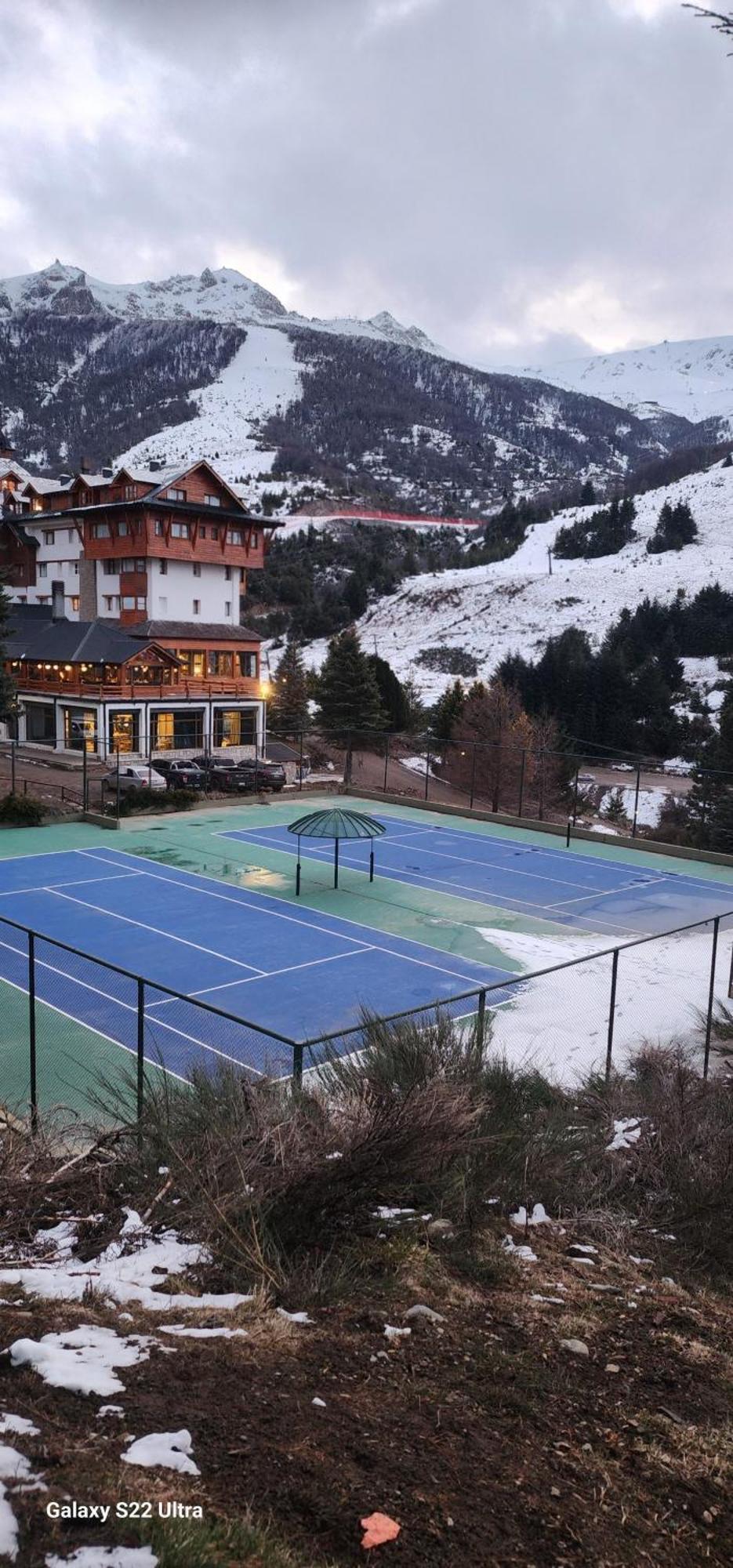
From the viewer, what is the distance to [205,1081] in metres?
8.20

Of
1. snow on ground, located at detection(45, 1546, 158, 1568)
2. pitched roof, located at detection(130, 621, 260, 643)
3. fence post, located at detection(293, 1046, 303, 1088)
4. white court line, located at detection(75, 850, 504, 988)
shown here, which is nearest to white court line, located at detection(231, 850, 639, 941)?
white court line, located at detection(75, 850, 504, 988)

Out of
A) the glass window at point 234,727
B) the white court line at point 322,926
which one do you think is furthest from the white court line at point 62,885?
the glass window at point 234,727

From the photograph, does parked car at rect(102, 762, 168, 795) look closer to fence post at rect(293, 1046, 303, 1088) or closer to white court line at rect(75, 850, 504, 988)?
white court line at rect(75, 850, 504, 988)

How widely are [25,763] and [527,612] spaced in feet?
260

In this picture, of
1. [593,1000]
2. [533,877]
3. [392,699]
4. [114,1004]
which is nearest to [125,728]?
[392,699]

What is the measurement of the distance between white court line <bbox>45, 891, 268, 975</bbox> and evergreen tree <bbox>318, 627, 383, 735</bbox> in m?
38.8

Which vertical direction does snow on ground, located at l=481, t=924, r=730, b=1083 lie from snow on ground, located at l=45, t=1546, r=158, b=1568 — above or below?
below

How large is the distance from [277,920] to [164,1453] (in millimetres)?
18495

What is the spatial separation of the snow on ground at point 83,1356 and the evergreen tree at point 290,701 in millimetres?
58583

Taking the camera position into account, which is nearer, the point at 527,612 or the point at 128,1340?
the point at 128,1340

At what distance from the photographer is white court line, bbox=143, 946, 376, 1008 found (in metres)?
16.9

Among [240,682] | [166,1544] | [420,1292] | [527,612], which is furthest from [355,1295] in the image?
[527,612]

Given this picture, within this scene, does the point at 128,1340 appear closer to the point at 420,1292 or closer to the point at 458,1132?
the point at 420,1292

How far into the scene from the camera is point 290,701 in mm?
65812
